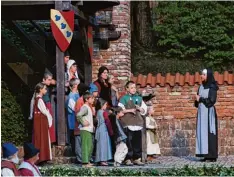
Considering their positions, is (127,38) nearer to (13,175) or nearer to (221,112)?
(221,112)

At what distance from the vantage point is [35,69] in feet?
57.9

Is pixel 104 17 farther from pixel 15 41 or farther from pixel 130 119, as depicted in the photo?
pixel 130 119

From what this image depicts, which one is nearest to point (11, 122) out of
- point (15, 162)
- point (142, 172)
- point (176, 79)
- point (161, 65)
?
point (142, 172)

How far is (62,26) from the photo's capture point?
1439 centimetres

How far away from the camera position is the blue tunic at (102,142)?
12906mm

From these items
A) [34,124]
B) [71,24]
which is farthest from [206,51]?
[34,124]

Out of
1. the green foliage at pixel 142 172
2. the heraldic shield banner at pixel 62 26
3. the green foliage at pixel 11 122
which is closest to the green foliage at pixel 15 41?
the green foliage at pixel 11 122

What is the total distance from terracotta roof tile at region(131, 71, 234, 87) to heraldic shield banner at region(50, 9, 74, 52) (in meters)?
3.64

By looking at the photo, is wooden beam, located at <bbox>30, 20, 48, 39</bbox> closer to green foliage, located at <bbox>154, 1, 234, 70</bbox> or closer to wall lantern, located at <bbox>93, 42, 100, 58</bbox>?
wall lantern, located at <bbox>93, 42, 100, 58</bbox>

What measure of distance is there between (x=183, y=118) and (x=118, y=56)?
2001 millimetres

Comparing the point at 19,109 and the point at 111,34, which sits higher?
the point at 111,34

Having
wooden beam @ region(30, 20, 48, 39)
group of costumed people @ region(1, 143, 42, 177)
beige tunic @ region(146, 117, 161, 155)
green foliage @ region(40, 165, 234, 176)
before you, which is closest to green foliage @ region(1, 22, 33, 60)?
wooden beam @ region(30, 20, 48, 39)

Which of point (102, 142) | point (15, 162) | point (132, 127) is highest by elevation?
point (132, 127)

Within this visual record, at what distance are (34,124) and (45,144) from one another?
1.24 feet
